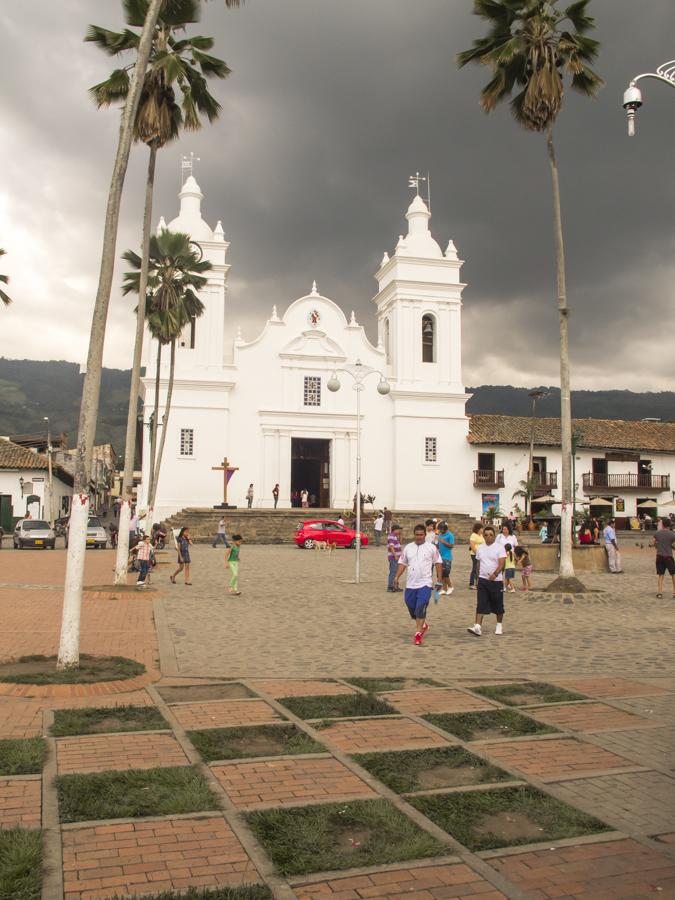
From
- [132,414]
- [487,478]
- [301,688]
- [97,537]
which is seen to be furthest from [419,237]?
[301,688]

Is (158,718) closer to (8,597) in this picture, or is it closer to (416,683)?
(416,683)

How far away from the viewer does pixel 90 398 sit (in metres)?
8.55

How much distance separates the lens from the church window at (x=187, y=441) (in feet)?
138

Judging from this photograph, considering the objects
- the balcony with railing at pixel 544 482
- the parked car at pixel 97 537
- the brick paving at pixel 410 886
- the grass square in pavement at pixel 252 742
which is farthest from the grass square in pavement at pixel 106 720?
the balcony with railing at pixel 544 482

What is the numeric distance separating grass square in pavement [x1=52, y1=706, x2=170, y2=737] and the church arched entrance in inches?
1494

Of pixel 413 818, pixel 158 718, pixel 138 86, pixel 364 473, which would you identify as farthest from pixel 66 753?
pixel 364 473

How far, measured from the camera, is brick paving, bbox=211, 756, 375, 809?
4582 millimetres

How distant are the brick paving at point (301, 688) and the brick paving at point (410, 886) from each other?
3.63 m

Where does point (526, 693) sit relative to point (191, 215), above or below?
below

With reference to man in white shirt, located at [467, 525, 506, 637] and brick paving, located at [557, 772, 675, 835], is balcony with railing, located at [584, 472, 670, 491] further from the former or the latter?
brick paving, located at [557, 772, 675, 835]

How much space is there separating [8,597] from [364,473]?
1196 inches

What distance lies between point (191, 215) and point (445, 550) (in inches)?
1313

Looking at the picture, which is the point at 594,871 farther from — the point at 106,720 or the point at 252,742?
the point at 106,720

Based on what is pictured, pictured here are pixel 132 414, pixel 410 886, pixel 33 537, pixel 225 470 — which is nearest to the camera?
pixel 410 886
